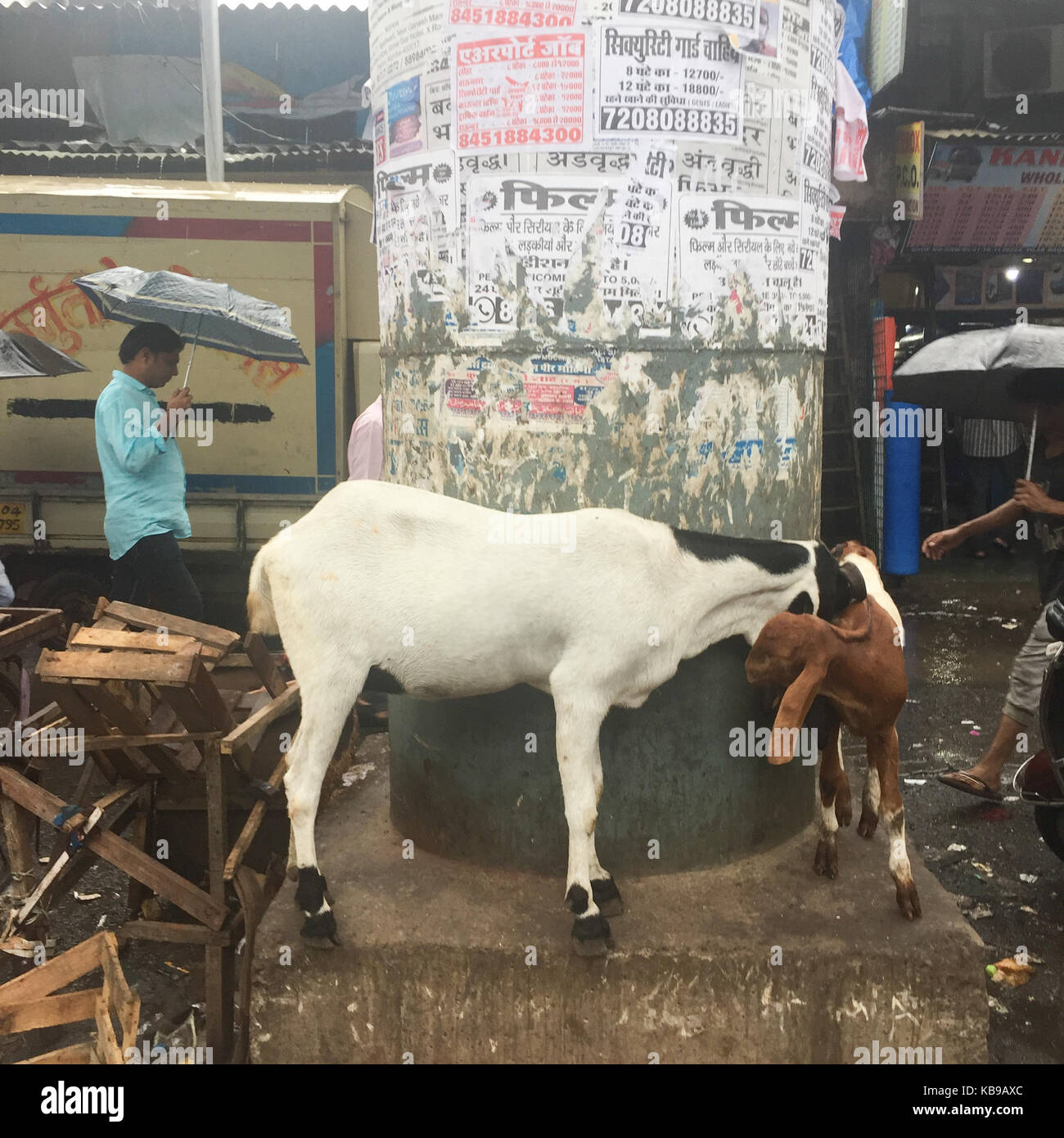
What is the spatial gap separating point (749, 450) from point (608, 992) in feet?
5.60

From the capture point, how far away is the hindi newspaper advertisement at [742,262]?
3.19m

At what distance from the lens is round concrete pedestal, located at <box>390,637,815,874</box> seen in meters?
3.33

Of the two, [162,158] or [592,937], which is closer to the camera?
[592,937]

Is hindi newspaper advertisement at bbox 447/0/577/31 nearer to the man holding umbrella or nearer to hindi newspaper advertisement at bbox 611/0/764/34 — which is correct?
hindi newspaper advertisement at bbox 611/0/764/34

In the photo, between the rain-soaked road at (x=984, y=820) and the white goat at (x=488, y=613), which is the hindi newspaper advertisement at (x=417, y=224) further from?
the rain-soaked road at (x=984, y=820)

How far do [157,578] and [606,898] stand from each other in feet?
12.3

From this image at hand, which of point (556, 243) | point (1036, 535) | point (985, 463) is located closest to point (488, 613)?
point (556, 243)

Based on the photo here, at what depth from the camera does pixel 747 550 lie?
3.15m

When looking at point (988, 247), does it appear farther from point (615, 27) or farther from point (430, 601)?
point (430, 601)

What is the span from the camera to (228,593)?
877cm

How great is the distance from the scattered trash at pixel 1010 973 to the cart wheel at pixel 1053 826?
0.81 m

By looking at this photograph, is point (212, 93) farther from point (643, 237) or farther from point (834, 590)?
point (834, 590)

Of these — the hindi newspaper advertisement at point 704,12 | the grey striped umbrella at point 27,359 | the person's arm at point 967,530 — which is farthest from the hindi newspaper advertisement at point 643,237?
the grey striped umbrella at point 27,359
